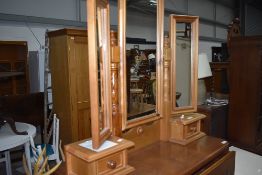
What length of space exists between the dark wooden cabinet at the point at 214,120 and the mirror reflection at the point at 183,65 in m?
1.41

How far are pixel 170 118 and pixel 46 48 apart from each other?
7.45 feet

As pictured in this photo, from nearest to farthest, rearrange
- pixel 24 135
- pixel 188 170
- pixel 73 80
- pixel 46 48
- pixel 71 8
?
pixel 188 170 → pixel 24 135 → pixel 73 80 → pixel 46 48 → pixel 71 8

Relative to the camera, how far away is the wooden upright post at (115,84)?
3.53 feet

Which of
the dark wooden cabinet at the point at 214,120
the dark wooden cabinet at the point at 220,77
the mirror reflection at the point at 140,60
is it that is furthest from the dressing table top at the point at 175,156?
the dark wooden cabinet at the point at 220,77

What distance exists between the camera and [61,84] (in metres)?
2.93

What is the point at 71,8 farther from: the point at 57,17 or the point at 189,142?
the point at 189,142

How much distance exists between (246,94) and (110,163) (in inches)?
103

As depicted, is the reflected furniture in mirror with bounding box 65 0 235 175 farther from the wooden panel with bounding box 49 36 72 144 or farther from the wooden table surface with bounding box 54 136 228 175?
the wooden panel with bounding box 49 36 72 144

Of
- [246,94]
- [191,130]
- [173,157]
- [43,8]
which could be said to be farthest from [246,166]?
[43,8]

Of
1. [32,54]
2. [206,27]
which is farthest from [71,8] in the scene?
[206,27]

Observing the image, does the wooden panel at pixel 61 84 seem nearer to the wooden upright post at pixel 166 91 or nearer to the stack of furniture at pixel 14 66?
the stack of furniture at pixel 14 66

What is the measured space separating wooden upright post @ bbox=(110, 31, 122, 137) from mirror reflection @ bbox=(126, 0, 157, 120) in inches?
3.3

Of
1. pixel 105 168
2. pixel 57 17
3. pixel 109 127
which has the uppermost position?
pixel 57 17

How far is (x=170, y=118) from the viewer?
1.46 metres
